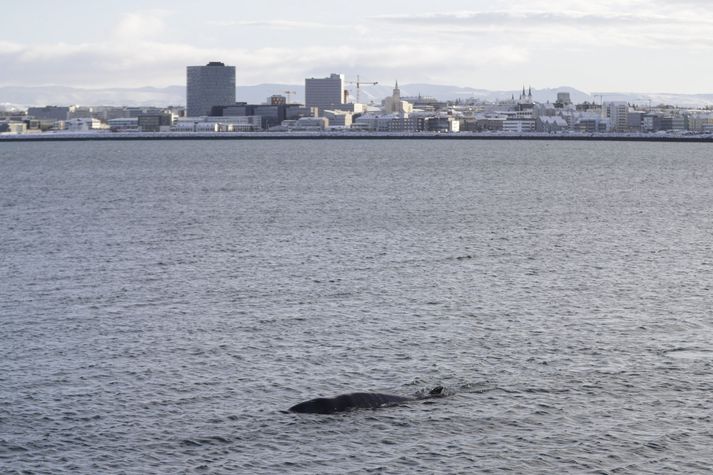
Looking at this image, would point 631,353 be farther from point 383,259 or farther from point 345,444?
point 383,259

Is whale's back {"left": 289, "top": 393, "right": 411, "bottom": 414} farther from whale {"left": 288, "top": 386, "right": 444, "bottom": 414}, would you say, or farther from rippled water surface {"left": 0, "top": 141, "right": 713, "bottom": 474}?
rippled water surface {"left": 0, "top": 141, "right": 713, "bottom": 474}

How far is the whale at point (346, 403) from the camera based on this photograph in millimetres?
25125

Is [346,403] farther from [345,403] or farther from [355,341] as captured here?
[355,341]

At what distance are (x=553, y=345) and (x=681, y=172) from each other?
9518 cm

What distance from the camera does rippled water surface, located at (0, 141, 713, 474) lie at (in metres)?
23.0

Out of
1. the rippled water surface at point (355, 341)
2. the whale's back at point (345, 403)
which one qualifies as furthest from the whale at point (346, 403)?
the rippled water surface at point (355, 341)

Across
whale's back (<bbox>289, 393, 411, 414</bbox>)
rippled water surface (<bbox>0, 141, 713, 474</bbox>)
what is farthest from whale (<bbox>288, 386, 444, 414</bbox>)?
rippled water surface (<bbox>0, 141, 713, 474</bbox>)

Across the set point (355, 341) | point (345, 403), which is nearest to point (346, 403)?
point (345, 403)

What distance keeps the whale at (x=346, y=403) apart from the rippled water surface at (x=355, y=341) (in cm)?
36

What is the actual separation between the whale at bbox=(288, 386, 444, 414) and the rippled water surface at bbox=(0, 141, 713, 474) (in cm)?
36

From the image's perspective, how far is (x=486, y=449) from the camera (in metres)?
23.0

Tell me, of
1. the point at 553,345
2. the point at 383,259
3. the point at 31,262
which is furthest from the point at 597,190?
the point at 553,345

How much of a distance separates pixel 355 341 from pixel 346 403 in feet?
20.1

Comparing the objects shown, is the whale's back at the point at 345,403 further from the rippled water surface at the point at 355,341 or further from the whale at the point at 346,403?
the rippled water surface at the point at 355,341
